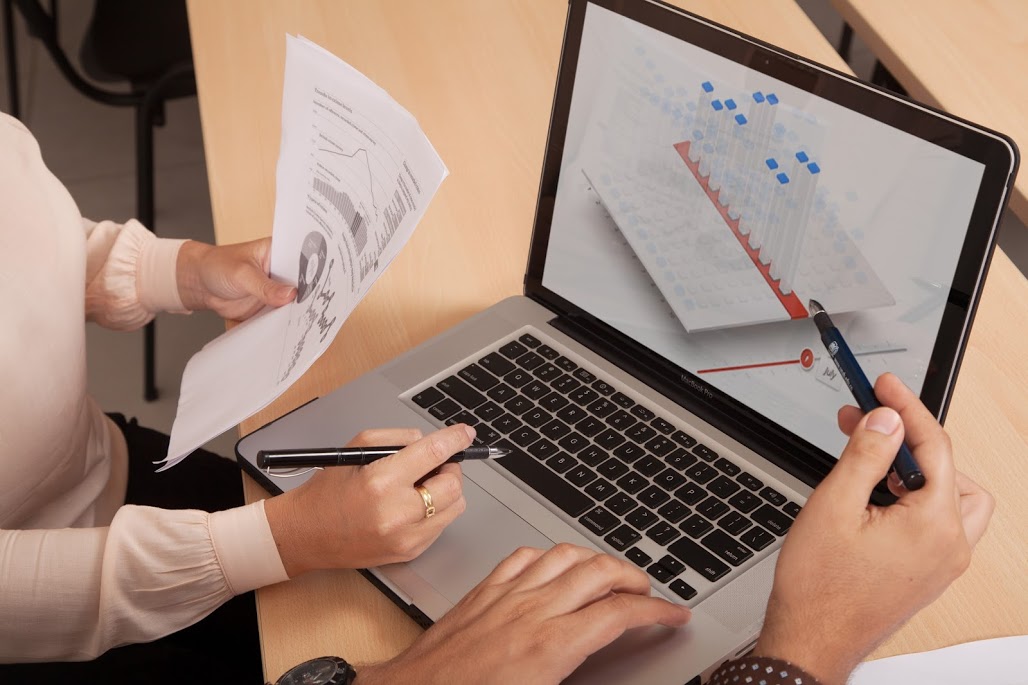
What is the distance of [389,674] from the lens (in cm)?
65

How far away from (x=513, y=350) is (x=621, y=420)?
13 centimetres

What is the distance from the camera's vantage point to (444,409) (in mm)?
860

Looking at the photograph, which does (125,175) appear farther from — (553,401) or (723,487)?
(723,487)

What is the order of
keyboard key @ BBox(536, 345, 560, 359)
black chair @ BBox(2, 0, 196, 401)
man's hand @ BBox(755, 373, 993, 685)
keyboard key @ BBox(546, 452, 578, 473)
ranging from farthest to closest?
1. black chair @ BBox(2, 0, 196, 401)
2. keyboard key @ BBox(536, 345, 560, 359)
3. keyboard key @ BBox(546, 452, 578, 473)
4. man's hand @ BBox(755, 373, 993, 685)

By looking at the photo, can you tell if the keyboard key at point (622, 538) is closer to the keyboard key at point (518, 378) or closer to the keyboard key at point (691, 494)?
the keyboard key at point (691, 494)

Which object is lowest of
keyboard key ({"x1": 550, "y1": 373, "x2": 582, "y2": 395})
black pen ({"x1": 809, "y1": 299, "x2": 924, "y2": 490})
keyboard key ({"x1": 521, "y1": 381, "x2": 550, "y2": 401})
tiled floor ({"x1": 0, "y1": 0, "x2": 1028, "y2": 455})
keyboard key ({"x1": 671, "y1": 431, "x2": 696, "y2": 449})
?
tiled floor ({"x1": 0, "y1": 0, "x2": 1028, "y2": 455})

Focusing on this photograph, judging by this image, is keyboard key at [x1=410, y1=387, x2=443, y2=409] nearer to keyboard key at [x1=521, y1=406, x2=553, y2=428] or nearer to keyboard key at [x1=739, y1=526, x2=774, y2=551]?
keyboard key at [x1=521, y1=406, x2=553, y2=428]

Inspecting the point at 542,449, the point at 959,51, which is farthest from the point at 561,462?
the point at 959,51

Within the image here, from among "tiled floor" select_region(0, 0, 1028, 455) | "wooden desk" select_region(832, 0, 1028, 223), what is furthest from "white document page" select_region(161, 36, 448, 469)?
"tiled floor" select_region(0, 0, 1028, 455)

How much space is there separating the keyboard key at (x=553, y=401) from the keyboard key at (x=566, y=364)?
36 millimetres

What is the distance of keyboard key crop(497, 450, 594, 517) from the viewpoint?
0.77m

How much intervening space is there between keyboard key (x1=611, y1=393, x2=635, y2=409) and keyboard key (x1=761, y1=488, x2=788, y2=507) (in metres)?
0.13

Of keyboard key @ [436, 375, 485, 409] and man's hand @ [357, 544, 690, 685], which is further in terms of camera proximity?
keyboard key @ [436, 375, 485, 409]

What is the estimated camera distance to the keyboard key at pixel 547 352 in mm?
903
